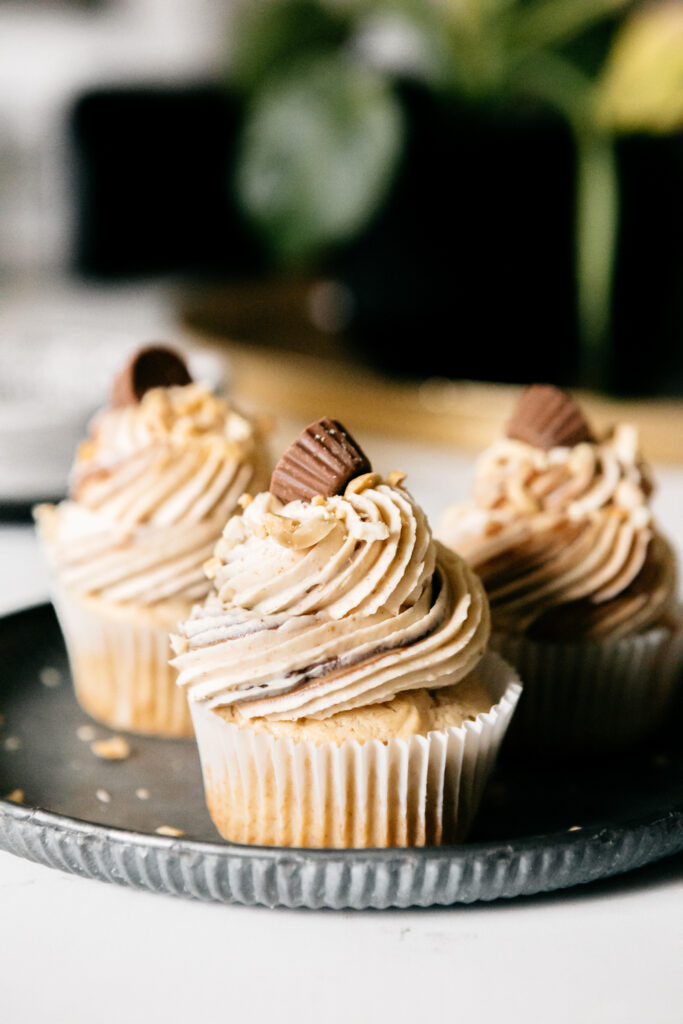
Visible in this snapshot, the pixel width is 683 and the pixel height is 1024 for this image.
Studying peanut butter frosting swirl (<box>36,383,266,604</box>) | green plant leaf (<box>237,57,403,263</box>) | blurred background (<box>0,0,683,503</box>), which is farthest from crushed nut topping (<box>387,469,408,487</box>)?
green plant leaf (<box>237,57,403,263</box>)

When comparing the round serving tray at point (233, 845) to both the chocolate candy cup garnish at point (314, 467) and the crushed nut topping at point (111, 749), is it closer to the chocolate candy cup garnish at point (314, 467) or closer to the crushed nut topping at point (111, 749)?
the crushed nut topping at point (111, 749)

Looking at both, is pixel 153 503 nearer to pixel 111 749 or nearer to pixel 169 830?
pixel 111 749

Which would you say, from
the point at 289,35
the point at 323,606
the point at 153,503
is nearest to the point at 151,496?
the point at 153,503

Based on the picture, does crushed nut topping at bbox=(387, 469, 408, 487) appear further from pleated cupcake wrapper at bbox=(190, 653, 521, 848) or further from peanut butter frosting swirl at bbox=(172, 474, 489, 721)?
pleated cupcake wrapper at bbox=(190, 653, 521, 848)

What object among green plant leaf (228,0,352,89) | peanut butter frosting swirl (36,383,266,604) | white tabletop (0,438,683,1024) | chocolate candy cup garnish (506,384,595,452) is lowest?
white tabletop (0,438,683,1024)

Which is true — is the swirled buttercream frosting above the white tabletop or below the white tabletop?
above

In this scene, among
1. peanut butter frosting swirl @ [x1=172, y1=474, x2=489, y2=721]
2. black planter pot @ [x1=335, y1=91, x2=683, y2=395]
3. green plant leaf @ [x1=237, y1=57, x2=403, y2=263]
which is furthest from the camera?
black planter pot @ [x1=335, y1=91, x2=683, y2=395]

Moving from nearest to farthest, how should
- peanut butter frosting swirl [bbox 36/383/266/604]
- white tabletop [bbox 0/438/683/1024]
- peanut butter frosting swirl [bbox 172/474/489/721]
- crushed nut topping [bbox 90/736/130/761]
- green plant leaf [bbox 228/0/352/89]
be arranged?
1. white tabletop [bbox 0/438/683/1024]
2. peanut butter frosting swirl [bbox 172/474/489/721]
3. crushed nut topping [bbox 90/736/130/761]
4. peanut butter frosting swirl [bbox 36/383/266/604]
5. green plant leaf [bbox 228/0/352/89]
